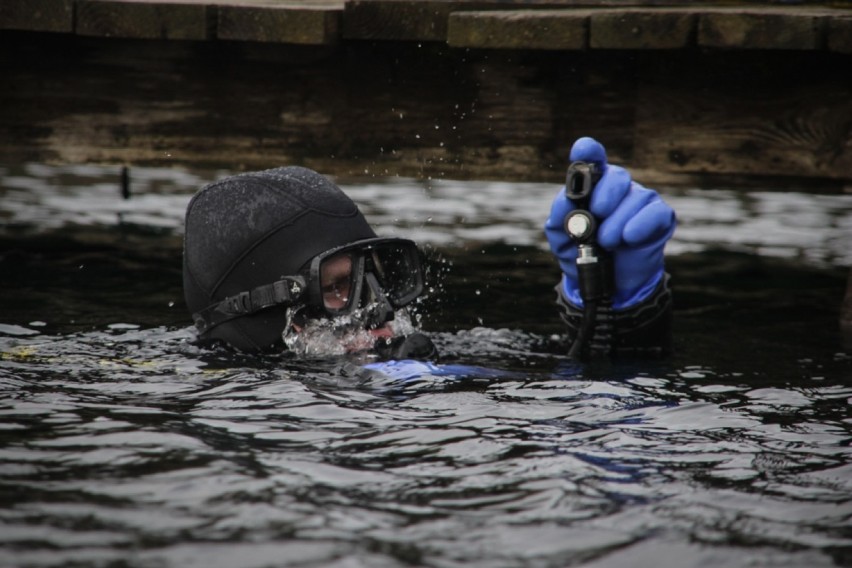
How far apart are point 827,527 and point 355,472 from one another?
121 centimetres

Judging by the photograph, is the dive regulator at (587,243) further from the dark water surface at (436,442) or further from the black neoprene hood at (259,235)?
the black neoprene hood at (259,235)

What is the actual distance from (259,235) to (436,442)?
147 cm

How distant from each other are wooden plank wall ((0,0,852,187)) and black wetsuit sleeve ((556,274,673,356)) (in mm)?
1162

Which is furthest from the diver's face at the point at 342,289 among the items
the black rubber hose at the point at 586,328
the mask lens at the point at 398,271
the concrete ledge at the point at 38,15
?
the concrete ledge at the point at 38,15

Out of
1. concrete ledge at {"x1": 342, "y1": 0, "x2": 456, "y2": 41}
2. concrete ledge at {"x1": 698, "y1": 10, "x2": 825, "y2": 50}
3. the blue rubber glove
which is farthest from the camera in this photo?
concrete ledge at {"x1": 342, "y1": 0, "x2": 456, "y2": 41}

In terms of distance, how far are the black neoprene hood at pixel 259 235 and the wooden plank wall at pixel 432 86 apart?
3.29 ft

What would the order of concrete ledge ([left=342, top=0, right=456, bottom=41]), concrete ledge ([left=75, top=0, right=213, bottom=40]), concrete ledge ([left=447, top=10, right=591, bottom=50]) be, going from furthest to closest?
concrete ledge ([left=75, top=0, right=213, bottom=40])
concrete ledge ([left=342, top=0, right=456, bottom=41])
concrete ledge ([left=447, top=10, right=591, bottom=50])

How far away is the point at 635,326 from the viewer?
15.0ft

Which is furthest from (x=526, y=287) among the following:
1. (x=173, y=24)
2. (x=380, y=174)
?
(x=173, y=24)

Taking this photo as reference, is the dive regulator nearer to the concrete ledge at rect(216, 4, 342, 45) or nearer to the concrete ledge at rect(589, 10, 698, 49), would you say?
the concrete ledge at rect(589, 10, 698, 49)

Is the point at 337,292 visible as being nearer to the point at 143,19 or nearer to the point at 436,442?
the point at 436,442

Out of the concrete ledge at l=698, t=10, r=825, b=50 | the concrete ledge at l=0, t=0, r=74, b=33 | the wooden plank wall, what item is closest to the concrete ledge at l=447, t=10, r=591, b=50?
the wooden plank wall

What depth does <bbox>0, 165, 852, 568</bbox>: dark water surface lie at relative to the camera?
8.48 feet

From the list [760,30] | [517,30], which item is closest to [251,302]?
[517,30]
